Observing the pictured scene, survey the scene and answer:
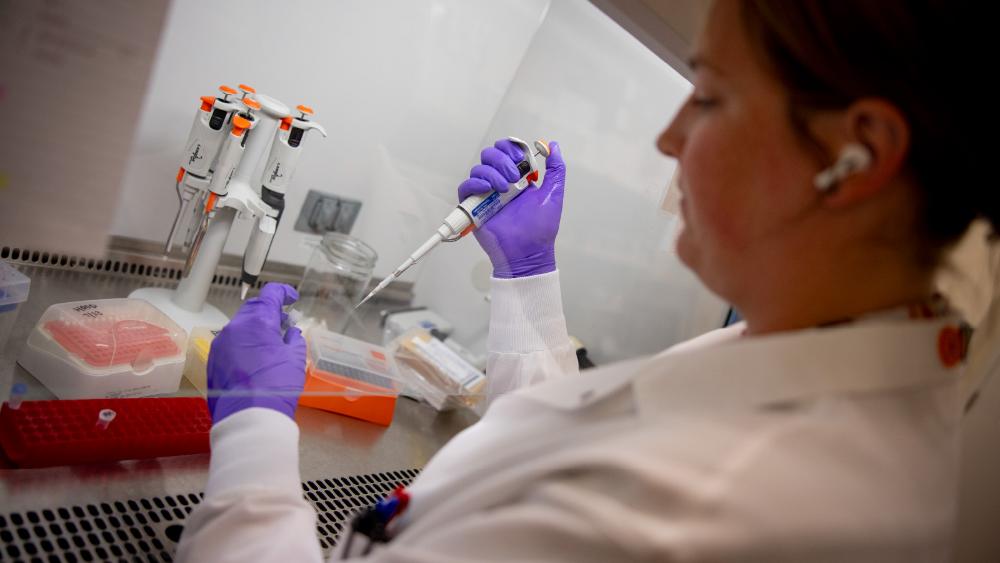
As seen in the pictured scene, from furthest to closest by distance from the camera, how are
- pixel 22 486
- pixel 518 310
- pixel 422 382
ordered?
1. pixel 422 382
2. pixel 518 310
3. pixel 22 486

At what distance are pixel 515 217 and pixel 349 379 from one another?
454 mm

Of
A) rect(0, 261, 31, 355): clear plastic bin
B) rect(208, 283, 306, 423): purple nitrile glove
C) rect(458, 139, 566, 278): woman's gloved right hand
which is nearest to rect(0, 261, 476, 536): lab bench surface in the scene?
rect(0, 261, 31, 355): clear plastic bin

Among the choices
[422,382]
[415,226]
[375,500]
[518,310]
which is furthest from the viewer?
[422,382]

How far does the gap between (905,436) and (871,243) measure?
0.59 ft

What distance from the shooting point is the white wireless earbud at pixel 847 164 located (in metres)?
0.64

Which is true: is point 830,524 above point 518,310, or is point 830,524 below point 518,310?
above

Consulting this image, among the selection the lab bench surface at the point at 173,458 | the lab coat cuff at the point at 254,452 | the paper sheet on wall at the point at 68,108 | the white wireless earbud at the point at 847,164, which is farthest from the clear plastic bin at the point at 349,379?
the white wireless earbud at the point at 847,164

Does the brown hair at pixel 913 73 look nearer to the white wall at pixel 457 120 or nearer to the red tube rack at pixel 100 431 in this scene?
the white wall at pixel 457 120

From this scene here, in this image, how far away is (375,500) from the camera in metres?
1.27

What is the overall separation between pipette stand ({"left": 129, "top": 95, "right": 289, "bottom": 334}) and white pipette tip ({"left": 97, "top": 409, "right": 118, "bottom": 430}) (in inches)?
9.1

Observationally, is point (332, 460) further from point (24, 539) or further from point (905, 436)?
point (905, 436)

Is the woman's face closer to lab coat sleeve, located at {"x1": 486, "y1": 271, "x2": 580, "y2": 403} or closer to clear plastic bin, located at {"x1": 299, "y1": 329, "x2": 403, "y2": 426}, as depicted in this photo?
lab coat sleeve, located at {"x1": 486, "y1": 271, "x2": 580, "y2": 403}

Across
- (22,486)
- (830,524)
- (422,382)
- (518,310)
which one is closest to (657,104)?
(518,310)

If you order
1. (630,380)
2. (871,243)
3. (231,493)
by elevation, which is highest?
(871,243)
